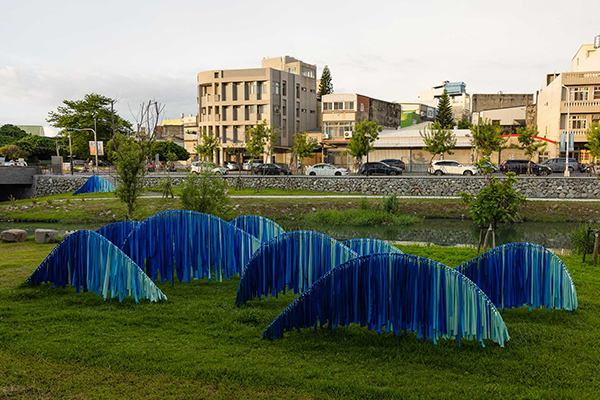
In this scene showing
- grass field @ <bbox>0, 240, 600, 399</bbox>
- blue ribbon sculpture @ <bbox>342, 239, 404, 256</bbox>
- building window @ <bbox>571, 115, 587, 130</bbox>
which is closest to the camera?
grass field @ <bbox>0, 240, 600, 399</bbox>

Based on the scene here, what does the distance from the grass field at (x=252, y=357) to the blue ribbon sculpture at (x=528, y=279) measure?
0.28 m

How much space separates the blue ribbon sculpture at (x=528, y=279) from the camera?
28.2 ft

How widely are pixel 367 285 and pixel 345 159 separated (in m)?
60.3

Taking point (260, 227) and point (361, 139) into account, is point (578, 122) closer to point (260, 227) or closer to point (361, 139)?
point (361, 139)

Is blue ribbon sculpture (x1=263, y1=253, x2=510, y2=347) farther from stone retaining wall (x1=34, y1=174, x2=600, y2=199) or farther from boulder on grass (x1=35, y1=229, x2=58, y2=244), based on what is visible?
stone retaining wall (x1=34, y1=174, x2=600, y2=199)

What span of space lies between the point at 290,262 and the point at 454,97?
361ft

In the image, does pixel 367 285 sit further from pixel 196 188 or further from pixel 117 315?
pixel 196 188

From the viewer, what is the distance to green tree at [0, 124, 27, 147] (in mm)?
82250

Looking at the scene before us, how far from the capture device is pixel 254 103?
229 feet

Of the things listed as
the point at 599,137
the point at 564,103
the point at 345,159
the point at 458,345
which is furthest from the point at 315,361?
the point at 345,159

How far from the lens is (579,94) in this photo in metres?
50.8

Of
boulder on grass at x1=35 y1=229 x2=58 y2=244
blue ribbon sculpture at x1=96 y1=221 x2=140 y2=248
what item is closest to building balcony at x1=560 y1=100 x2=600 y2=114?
boulder on grass at x1=35 y1=229 x2=58 y2=244

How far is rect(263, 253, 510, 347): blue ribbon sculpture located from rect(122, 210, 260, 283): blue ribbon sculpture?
12.5 feet

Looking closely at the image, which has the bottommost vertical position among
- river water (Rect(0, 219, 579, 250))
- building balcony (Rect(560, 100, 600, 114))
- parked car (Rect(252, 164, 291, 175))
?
river water (Rect(0, 219, 579, 250))
